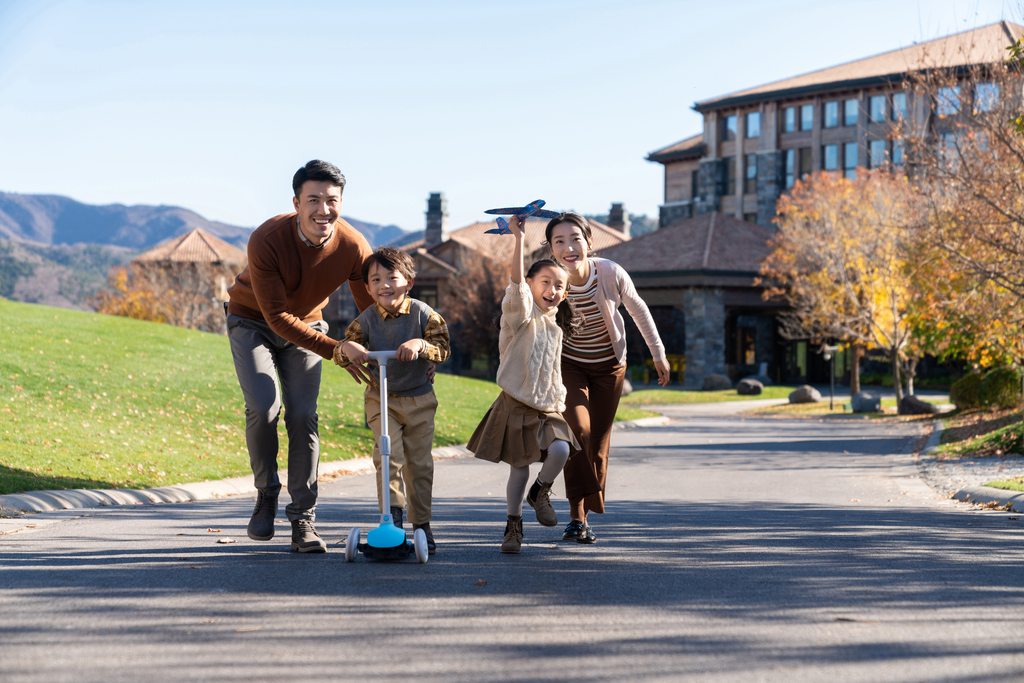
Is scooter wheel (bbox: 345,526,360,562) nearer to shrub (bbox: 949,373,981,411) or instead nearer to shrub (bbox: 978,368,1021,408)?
shrub (bbox: 978,368,1021,408)

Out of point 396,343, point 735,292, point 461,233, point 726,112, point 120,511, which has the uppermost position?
point 726,112

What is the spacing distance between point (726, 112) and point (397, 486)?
55551mm

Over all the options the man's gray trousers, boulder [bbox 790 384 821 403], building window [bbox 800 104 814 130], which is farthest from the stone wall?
the man's gray trousers

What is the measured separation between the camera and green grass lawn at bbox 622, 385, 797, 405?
32.5 metres

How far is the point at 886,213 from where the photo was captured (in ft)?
92.2

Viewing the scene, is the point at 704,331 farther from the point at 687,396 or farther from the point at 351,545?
the point at 351,545

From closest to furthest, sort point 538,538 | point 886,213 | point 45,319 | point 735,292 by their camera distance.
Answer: point 538,538 → point 45,319 → point 886,213 → point 735,292

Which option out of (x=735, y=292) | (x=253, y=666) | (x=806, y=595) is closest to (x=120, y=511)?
(x=253, y=666)

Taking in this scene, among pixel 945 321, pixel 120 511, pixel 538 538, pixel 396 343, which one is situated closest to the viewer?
pixel 396 343

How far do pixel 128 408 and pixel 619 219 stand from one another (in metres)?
56.3

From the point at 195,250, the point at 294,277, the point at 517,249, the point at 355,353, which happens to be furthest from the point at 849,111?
the point at 355,353

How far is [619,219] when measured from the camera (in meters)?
67.4

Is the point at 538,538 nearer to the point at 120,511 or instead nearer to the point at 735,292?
the point at 120,511

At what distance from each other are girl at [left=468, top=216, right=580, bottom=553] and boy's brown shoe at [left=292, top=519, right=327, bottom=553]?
3.45 feet
